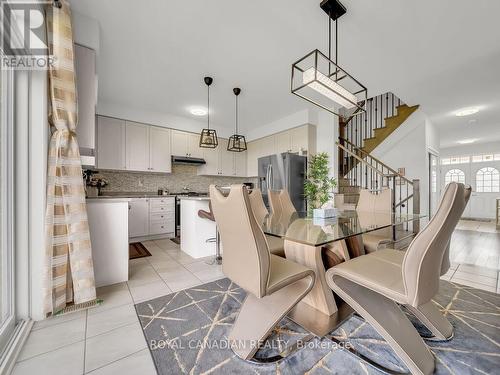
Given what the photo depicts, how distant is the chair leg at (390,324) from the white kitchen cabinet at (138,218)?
378cm

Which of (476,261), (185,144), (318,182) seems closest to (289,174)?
(318,182)

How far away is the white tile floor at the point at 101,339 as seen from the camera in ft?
3.90

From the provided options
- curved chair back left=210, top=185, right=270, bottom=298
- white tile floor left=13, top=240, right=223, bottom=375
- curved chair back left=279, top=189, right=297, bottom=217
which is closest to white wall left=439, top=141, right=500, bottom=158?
curved chair back left=279, top=189, right=297, bottom=217

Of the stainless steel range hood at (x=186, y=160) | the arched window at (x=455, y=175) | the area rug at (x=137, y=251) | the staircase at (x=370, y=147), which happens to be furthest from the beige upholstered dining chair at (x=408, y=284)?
the arched window at (x=455, y=175)

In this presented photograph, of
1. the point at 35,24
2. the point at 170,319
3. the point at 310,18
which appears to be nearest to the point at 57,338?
the point at 170,319

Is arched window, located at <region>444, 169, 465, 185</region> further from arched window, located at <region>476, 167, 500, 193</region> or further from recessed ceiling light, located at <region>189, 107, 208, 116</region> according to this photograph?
recessed ceiling light, located at <region>189, 107, 208, 116</region>

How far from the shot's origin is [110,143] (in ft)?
13.4

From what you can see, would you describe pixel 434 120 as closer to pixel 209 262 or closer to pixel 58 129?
pixel 209 262

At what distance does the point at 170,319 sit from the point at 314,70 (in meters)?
2.23

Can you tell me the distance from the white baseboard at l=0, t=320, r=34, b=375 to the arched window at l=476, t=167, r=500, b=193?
467 inches

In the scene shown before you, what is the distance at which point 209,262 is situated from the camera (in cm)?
288

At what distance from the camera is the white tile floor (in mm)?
1188

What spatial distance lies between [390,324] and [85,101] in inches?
115

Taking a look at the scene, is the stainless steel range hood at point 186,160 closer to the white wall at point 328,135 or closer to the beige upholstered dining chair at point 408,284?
the white wall at point 328,135
